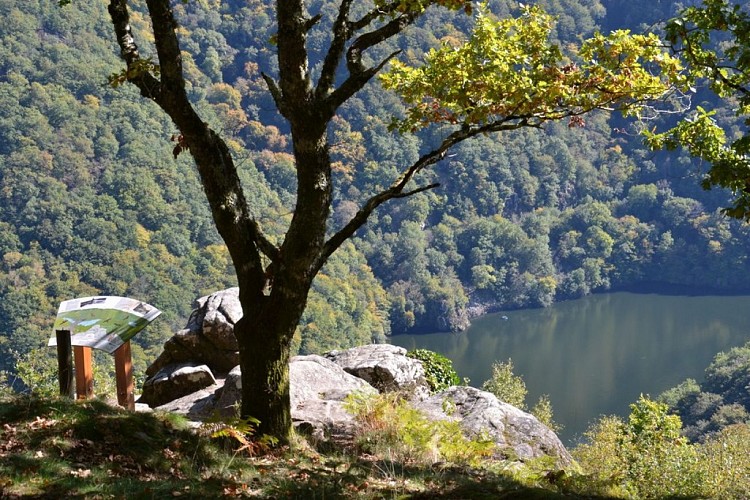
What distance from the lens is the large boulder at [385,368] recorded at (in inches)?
355

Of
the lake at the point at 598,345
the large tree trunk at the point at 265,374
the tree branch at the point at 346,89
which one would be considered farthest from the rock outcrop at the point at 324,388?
the lake at the point at 598,345

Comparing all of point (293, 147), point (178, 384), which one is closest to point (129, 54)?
point (293, 147)

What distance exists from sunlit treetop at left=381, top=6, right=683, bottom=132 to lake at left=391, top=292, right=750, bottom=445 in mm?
34955

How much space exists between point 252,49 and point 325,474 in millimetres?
82285

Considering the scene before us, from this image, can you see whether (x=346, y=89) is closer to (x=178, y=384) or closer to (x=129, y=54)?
(x=129, y=54)

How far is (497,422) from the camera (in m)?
7.36

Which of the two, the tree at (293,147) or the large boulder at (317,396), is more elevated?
the tree at (293,147)

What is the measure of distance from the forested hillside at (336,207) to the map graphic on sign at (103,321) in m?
37.2

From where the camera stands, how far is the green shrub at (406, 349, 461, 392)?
10008mm

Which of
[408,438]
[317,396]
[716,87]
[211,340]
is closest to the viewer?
[408,438]

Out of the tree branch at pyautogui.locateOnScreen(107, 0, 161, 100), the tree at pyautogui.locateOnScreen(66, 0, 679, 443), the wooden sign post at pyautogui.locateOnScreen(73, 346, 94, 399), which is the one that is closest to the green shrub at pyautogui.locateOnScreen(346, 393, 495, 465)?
the tree at pyautogui.locateOnScreen(66, 0, 679, 443)

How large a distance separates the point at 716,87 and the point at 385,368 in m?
4.39

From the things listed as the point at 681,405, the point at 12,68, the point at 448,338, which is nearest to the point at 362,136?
the point at 448,338

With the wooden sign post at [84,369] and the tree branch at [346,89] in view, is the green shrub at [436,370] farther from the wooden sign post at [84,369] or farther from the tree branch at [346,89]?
the tree branch at [346,89]
